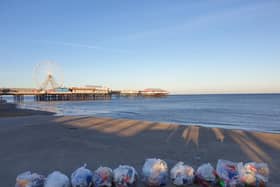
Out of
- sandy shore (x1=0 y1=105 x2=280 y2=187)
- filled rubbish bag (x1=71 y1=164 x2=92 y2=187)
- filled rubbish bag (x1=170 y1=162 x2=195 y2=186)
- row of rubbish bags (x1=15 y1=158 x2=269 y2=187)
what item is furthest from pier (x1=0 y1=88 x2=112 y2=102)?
filled rubbish bag (x1=170 y1=162 x2=195 y2=186)

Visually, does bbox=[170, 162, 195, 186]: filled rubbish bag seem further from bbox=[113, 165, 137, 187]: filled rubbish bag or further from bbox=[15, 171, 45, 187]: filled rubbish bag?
bbox=[15, 171, 45, 187]: filled rubbish bag

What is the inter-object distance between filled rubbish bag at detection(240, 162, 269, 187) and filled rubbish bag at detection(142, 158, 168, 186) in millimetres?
1153

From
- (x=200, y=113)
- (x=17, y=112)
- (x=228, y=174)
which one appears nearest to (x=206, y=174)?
(x=228, y=174)

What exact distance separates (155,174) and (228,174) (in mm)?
1110

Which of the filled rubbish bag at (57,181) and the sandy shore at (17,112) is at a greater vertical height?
the filled rubbish bag at (57,181)

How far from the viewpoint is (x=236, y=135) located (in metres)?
8.76

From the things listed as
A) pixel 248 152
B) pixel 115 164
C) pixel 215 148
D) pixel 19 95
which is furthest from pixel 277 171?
pixel 19 95

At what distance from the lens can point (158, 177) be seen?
3.46 m

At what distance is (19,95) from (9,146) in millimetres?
67100

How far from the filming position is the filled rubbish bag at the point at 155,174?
3.46 meters

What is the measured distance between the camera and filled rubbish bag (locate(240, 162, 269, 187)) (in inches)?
132

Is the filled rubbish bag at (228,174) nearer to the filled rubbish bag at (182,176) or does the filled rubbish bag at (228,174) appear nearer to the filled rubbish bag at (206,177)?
the filled rubbish bag at (206,177)

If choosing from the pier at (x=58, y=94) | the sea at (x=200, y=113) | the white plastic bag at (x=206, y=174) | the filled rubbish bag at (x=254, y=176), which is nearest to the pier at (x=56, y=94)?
the pier at (x=58, y=94)

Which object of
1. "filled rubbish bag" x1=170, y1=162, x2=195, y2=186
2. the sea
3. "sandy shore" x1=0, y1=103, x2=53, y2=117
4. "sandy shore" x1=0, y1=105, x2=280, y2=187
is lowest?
the sea
